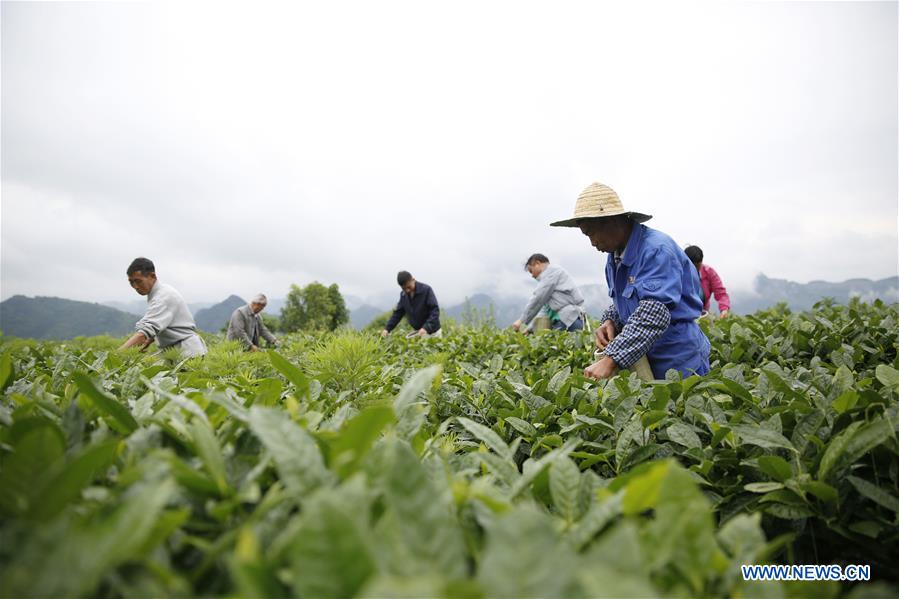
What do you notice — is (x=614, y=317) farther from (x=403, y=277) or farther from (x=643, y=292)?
(x=403, y=277)

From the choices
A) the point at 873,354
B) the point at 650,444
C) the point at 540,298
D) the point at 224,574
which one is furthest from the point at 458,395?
the point at 540,298

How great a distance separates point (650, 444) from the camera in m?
1.69

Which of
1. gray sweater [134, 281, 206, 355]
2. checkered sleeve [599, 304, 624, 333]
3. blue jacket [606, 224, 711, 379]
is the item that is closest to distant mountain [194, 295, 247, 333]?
gray sweater [134, 281, 206, 355]

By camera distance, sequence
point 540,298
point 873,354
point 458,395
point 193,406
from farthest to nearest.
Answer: point 540,298 → point 873,354 → point 458,395 → point 193,406

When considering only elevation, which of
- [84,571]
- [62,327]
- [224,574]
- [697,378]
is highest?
[84,571]

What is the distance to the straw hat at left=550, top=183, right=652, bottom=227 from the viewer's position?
329cm

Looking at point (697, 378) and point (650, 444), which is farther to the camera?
point (697, 378)

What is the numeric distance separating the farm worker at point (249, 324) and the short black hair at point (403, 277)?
2610 mm

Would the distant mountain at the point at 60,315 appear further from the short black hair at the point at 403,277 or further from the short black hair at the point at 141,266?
the short black hair at the point at 141,266

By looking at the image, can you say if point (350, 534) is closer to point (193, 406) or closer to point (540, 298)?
point (193, 406)

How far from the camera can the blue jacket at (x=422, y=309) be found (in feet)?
30.7

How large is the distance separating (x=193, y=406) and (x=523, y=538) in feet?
2.59

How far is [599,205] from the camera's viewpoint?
10.9 feet

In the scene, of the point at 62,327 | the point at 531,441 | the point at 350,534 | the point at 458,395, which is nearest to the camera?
the point at 350,534
